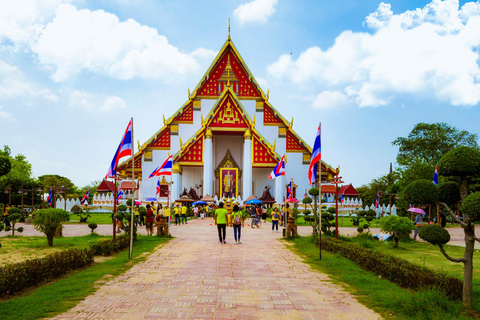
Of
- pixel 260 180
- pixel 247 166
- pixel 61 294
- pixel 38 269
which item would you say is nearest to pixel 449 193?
pixel 61 294

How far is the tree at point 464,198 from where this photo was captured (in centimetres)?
593

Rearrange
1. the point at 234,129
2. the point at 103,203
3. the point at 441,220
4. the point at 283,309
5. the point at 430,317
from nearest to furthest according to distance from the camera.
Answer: the point at 430,317 → the point at 283,309 → the point at 441,220 → the point at 234,129 → the point at 103,203

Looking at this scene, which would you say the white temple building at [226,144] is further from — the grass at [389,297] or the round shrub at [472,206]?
the round shrub at [472,206]

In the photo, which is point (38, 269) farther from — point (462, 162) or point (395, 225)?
point (395, 225)

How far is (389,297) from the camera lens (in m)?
6.89

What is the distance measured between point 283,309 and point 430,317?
6.49 ft

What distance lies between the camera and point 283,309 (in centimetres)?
624

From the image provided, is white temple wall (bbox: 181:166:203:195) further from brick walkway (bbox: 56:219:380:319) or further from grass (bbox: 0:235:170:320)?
grass (bbox: 0:235:170:320)

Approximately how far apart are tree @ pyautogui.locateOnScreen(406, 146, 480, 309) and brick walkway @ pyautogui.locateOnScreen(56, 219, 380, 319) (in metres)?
1.40

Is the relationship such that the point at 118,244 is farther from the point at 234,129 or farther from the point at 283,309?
the point at 234,129

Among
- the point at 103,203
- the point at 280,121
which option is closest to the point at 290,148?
the point at 280,121

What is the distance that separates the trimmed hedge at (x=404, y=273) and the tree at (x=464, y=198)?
0.63 metres

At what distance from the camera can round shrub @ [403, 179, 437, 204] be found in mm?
6391

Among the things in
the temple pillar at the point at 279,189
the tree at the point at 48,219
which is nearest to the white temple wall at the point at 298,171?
the temple pillar at the point at 279,189
